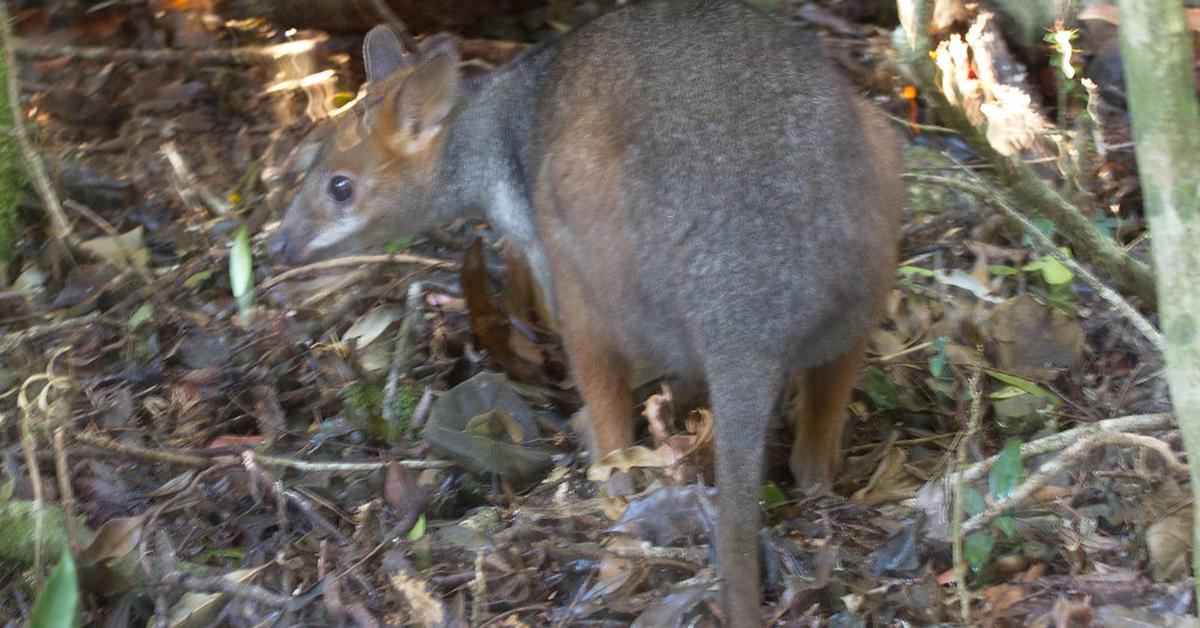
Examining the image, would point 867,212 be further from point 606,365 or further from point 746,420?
point 606,365

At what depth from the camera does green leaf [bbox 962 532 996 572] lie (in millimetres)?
3057

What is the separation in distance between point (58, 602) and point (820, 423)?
6.66 feet

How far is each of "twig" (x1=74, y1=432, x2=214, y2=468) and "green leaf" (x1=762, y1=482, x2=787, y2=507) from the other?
1.58 meters

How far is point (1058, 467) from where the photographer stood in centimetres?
304

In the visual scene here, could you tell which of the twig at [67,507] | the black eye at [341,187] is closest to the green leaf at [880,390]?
the black eye at [341,187]

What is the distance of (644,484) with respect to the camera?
352cm

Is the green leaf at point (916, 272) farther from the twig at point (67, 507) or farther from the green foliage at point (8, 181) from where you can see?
the green foliage at point (8, 181)

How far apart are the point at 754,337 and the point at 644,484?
70 cm

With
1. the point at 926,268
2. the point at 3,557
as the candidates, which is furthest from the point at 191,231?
the point at 926,268

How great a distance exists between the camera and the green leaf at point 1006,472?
10.1 ft

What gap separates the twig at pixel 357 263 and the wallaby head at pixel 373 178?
91 millimetres

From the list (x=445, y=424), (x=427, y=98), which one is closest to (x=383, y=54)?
(x=427, y=98)

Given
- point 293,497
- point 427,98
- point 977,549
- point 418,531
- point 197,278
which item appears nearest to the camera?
point 977,549

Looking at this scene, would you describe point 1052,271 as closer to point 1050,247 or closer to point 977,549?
point 1050,247
